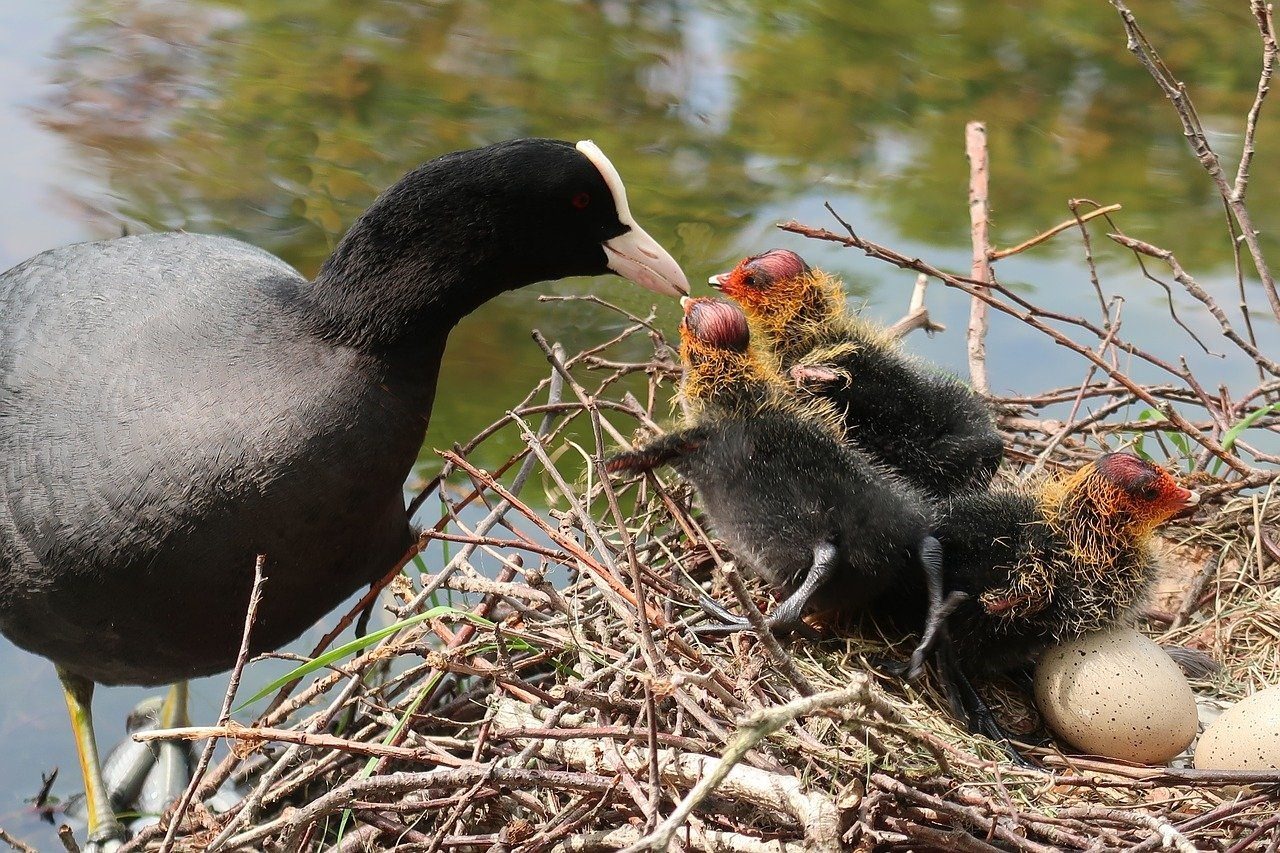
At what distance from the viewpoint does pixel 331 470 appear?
8.67ft

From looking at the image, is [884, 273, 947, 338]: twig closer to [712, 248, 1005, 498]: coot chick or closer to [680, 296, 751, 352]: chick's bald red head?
[712, 248, 1005, 498]: coot chick

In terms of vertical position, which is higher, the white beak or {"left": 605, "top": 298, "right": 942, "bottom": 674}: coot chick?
the white beak

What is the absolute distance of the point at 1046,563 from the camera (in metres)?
2.70

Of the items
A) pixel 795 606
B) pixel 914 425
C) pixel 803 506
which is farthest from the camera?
pixel 914 425

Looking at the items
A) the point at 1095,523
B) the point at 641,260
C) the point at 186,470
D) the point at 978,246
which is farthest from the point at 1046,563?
the point at 186,470

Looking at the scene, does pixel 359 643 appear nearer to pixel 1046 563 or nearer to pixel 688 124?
pixel 1046 563

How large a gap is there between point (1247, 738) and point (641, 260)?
4.61 ft

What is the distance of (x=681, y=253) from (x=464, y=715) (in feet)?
8.28

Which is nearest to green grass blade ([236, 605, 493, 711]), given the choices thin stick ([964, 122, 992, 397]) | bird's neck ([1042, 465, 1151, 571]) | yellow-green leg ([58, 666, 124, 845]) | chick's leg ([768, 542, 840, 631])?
chick's leg ([768, 542, 840, 631])

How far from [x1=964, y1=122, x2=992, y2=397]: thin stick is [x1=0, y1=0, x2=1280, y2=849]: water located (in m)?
0.96

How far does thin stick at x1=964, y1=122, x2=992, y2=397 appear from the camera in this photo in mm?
3590

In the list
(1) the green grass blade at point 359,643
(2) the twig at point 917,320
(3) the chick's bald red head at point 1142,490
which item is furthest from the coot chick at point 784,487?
(2) the twig at point 917,320

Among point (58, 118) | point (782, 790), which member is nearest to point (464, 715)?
point (782, 790)

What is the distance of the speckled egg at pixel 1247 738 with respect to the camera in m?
2.43
